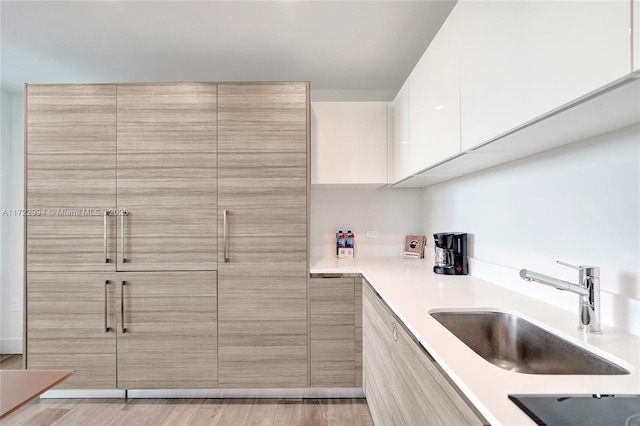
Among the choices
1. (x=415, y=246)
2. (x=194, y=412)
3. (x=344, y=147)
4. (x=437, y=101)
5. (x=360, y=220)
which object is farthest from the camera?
(x=360, y=220)

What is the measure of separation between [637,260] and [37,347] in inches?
128

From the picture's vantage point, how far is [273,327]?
235 cm

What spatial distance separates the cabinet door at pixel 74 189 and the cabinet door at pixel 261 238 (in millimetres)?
772

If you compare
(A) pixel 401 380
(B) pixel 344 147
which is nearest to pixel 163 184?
(B) pixel 344 147

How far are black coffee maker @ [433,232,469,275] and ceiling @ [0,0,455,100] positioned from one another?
1.32 metres

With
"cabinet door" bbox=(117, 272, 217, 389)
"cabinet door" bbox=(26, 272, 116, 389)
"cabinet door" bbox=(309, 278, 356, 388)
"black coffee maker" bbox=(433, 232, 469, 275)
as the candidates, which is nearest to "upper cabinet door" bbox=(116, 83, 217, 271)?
"cabinet door" bbox=(117, 272, 217, 389)

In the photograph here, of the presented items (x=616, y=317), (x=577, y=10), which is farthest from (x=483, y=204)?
(x=577, y=10)

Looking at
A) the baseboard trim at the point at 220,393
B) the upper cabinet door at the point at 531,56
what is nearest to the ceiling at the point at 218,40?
the upper cabinet door at the point at 531,56

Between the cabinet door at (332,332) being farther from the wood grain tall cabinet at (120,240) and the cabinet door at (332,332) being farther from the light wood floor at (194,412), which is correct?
the wood grain tall cabinet at (120,240)

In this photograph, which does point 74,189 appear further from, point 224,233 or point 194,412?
point 194,412

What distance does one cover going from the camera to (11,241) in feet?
10.8

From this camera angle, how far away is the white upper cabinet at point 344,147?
270 cm

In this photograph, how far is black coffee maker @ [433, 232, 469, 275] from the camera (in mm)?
2096

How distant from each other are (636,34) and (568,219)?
844 mm
